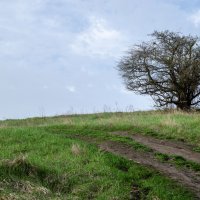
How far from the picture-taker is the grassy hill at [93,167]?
10.4m

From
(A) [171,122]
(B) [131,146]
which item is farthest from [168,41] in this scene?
(B) [131,146]

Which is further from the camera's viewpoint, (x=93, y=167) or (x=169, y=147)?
(x=169, y=147)

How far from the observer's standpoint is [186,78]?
34.9m

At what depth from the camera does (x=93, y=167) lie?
12258 millimetres

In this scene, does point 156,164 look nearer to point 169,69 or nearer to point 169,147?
point 169,147

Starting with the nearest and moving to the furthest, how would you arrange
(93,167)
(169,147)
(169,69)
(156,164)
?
(93,167)
(156,164)
(169,147)
(169,69)

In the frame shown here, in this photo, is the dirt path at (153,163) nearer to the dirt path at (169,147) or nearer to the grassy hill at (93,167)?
the grassy hill at (93,167)

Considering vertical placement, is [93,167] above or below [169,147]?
below

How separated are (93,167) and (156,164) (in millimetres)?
2185

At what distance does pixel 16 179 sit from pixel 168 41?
90.6 ft

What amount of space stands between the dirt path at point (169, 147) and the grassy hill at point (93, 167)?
0.13 m

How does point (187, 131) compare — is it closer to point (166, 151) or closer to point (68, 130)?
point (166, 151)

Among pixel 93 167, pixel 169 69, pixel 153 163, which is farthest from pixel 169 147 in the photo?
pixel 169 69

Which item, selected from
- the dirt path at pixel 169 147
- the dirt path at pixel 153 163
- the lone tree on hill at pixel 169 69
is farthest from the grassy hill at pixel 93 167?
the lone tree on hill at pixel 169 69
